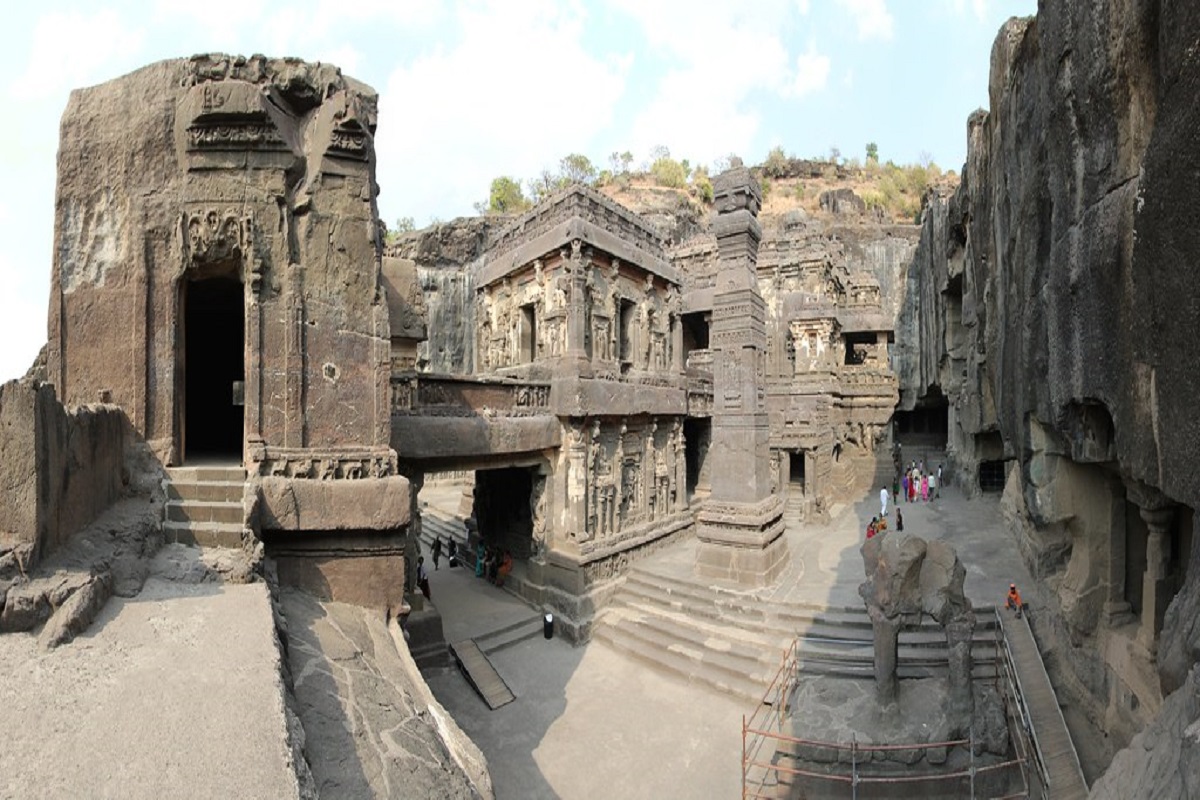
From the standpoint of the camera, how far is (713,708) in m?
9.70

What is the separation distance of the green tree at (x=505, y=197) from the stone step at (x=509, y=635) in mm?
35677

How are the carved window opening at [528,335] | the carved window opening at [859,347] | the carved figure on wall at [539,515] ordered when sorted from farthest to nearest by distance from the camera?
the carved window opening at [859,347]
the carved window opening at [528,335]
the carved figure on wall at [539,515]

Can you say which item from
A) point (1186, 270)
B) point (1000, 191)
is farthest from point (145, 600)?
point (1000, 191)

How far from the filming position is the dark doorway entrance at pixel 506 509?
15570 millimetres

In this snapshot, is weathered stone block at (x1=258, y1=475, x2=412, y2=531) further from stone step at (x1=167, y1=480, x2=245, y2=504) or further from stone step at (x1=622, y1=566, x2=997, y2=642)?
stone step at (x1=622, y1=566, x2=997, y2=642)

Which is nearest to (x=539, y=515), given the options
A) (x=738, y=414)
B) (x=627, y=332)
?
(x=738, y=414)

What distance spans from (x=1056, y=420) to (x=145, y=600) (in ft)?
23.2

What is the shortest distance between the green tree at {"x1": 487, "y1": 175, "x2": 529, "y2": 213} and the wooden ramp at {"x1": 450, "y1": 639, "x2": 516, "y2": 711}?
122 feet

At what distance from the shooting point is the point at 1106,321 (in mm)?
3926

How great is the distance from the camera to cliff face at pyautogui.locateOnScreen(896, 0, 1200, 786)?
2939 mm

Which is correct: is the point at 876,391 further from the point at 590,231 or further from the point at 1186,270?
the point at 1186,270

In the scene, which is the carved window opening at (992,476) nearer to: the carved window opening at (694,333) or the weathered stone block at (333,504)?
the carved window opening at (694,333)

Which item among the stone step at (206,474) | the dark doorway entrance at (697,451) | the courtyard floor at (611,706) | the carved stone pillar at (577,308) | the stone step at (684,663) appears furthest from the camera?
the dark doorway entrance at (697,451)

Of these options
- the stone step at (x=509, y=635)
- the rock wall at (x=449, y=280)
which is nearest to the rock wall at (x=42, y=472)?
the stone step at (x=509, y=635)
